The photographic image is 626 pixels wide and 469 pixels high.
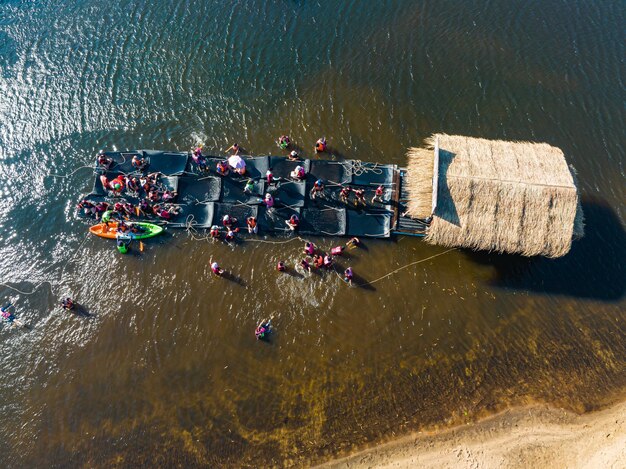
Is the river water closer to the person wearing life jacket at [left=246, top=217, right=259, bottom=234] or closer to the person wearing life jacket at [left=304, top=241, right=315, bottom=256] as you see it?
the person wearing life jacket at [left=304, top=241, right=315, bottom=256]

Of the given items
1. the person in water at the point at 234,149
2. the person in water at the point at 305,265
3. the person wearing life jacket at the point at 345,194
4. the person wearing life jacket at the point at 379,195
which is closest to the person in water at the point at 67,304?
the person in water at the point at 234,149

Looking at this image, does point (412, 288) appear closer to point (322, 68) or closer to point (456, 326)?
point (456, 326)

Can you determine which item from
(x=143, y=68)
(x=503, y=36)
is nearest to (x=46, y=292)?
(x=143, y=68)

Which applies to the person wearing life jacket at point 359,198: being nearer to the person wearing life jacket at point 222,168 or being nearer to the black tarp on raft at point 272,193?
the black tarp on raft at point 272,193

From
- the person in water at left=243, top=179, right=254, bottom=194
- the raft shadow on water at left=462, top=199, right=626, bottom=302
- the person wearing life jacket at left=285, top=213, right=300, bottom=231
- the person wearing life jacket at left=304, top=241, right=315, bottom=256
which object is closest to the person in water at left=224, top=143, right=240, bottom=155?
the person in water at left=243, top=179, right=254, bottom=194

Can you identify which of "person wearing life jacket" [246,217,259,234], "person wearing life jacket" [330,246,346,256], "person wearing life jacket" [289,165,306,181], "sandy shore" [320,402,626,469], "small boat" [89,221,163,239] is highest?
"person wearing life jacket" [289,165,306,181]
